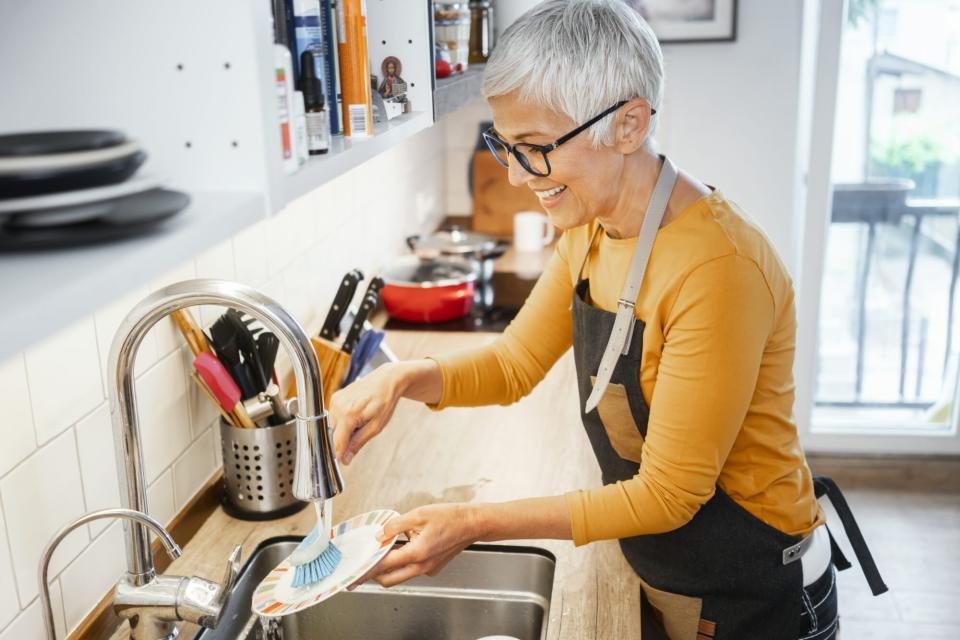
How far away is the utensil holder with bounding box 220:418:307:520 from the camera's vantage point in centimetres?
143

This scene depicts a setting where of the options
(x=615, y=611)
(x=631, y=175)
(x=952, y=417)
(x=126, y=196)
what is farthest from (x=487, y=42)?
(x=952, y=417)

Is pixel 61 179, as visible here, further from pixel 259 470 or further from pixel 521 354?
pixel 521 354

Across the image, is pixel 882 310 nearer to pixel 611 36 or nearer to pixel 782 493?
pixel 782 493

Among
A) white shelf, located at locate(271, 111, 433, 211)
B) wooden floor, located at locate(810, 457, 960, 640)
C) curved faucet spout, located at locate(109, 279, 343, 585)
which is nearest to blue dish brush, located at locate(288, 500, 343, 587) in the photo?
curved faucet spout, located at locate(109, 279, 343, 585)

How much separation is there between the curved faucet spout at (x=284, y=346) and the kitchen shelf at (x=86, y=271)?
0.73ft

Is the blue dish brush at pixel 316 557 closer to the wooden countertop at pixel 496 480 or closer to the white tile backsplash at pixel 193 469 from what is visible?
the wooden countertop at pixel 496 480

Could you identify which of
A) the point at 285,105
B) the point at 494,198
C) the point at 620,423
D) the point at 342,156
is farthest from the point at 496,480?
the point at 494,198

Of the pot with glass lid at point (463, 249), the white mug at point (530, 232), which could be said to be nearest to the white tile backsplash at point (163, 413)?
the pot with glass lid at point (463, 249)

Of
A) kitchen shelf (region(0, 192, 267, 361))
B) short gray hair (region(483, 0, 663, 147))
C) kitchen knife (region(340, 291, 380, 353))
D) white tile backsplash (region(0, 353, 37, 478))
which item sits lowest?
kitchen knife (region(340, 291, 380, 353))

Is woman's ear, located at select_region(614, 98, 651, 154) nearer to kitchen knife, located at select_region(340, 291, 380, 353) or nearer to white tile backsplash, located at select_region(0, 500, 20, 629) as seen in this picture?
kitchen knife, located at select_region(340, 291, 380, 353)

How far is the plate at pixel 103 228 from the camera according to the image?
606 mm

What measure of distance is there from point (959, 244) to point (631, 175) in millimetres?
2744

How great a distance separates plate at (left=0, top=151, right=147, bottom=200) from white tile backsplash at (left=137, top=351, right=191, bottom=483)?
763 mm

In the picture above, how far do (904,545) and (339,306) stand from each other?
2.32 meters
